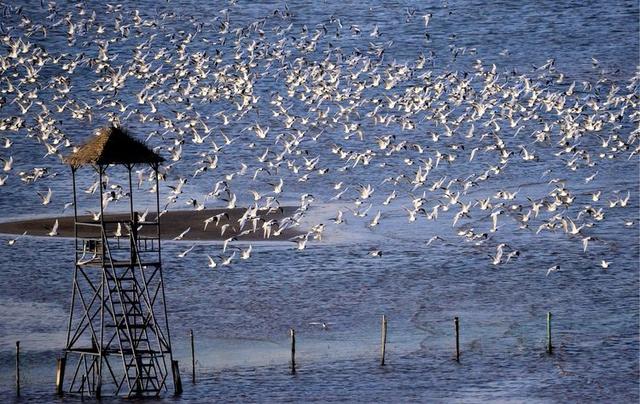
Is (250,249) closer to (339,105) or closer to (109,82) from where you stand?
(339,105)

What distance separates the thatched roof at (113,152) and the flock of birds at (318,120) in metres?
18.4

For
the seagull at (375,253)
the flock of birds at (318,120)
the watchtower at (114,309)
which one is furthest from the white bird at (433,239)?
the watchtower at (114,309)

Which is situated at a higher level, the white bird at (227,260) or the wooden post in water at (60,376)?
the white bird at (227,260)

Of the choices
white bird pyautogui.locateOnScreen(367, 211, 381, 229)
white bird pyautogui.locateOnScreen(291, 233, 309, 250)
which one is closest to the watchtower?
white bird pyautogui.locateOnScreen(291, 233, 309, 250)

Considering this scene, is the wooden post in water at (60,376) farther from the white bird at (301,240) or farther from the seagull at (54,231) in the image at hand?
the seagull at (54,231)

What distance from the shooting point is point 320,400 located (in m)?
42.7

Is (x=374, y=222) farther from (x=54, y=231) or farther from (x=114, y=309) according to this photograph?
(x=114, y=309)

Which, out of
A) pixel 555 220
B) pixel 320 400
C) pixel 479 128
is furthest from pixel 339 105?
pixel 320 400

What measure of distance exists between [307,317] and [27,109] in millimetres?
32979

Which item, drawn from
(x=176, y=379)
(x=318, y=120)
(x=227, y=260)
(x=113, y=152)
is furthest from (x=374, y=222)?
(x=113, y=152)

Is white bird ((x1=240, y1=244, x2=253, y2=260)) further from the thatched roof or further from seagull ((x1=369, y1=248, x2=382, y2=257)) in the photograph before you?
the thatched roof

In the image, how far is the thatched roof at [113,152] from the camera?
4038cm

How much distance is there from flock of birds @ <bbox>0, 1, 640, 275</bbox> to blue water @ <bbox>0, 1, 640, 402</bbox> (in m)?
0.21

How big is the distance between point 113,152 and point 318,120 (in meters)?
40.0
